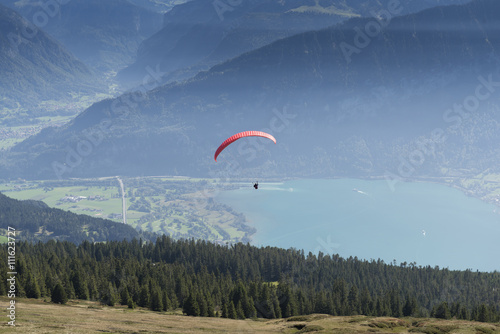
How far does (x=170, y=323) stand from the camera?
91.0m

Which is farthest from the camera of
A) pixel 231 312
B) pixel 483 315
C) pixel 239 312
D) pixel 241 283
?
pixel 483 315

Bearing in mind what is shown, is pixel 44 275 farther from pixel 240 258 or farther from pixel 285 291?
pixel 240 258

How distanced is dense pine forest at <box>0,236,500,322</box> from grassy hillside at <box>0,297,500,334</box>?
6.37 metres

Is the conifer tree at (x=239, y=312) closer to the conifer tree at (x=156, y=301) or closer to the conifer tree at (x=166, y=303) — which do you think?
the conifer tree at (x=166, y=303)

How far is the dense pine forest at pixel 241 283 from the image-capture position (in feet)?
370

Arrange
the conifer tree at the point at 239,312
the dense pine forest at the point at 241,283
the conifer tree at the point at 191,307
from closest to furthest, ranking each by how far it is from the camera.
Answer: the conifer tree at the point at 191,307
the conifer tree at the point at 239,312
the dense pine forest at the point at 241,283

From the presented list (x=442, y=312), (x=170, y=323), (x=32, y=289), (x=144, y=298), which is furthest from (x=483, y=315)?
Answer: (x=32, y=289)

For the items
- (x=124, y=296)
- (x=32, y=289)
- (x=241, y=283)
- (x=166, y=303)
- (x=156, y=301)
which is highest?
(x=241, y=283)

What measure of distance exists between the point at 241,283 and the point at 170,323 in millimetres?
30560

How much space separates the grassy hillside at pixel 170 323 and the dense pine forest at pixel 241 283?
637 centimetres

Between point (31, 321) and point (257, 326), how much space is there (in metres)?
37.9

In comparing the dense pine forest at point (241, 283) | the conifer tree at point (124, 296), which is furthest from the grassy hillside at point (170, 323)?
the dense pine forest at point (241, 283)

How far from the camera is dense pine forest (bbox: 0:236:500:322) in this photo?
112875 millimetres

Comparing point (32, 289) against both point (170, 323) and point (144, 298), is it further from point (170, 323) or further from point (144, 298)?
point (170, 323)
